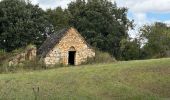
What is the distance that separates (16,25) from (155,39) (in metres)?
26.1

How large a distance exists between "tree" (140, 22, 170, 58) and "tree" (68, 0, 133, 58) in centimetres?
372

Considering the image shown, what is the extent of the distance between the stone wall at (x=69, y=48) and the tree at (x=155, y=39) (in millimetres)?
20950

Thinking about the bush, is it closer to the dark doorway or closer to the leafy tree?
the dark doorway

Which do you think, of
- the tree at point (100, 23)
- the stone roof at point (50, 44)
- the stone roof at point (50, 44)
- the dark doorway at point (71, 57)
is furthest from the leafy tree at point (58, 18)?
the dark doorway at point (71, 57)

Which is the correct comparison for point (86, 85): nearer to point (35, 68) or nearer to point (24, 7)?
point (35, 68)

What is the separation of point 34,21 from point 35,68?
56.9 feet

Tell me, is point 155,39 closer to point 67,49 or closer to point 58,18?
point 58,18

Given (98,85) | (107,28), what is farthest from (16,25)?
(98,85)

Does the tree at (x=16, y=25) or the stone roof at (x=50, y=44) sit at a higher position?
the tree at (x=16, y=25)

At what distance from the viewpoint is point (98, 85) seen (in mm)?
26156

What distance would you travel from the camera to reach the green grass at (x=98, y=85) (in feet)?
76.2

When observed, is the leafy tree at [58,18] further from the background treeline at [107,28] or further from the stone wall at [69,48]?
the stone wall at [69,48]

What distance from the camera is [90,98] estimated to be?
2277cm

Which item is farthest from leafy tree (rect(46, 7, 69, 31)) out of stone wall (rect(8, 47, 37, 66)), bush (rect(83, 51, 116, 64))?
stone wall (rect(8, 47, 37, 66))
